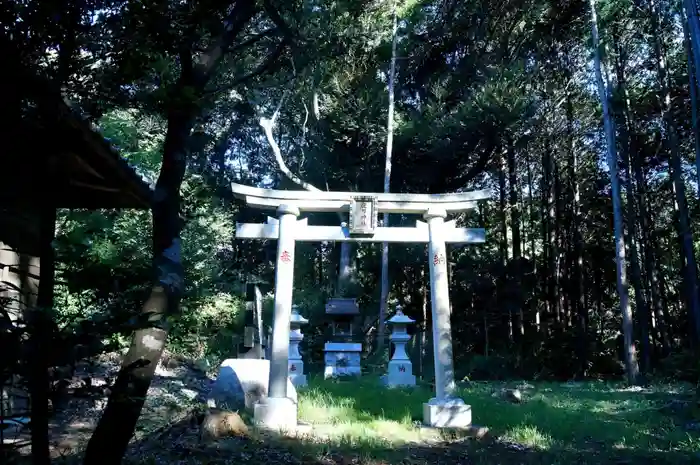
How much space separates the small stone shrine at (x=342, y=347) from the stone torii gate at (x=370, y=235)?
5.00m

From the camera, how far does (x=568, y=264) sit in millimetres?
16078

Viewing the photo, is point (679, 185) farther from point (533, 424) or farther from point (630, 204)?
point (533, 424)

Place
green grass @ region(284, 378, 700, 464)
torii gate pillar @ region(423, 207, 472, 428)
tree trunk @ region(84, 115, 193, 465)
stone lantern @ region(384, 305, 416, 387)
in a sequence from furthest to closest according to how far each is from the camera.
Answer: stone lantern @ region(384, 305, 416, 387) → torii gate pillar @ region(423, 207, 472, 428) → green grass @ region(284, 378, 700, 464) → tree trunk @ region(84, 115, 193, 465)

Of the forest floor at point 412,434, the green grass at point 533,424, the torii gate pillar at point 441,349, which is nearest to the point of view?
the forest floor at point 412,434

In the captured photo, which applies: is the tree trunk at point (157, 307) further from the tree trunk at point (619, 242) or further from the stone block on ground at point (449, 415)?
the tree trunk at point (619, 242)

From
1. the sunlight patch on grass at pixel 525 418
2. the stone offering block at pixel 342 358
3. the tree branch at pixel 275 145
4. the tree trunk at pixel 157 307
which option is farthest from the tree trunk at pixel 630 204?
the tree trunk at pixel 157 307

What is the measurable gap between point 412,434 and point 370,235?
2.15 metres

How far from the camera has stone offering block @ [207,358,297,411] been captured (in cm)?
653

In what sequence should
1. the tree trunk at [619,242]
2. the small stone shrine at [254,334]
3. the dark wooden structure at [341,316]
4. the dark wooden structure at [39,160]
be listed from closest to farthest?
the dark wooden structure at [39,160], the small stone shrine at [254,334], the tree trunk at [619,242], the dark wooden structure at [341,316]

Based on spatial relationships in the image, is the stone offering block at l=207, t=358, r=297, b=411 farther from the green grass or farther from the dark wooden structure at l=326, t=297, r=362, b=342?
the dark wooden structure at l=326, t=297, r=362, b=342

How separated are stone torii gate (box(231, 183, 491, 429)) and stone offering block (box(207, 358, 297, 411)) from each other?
73 cm

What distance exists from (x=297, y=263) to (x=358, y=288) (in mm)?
3420

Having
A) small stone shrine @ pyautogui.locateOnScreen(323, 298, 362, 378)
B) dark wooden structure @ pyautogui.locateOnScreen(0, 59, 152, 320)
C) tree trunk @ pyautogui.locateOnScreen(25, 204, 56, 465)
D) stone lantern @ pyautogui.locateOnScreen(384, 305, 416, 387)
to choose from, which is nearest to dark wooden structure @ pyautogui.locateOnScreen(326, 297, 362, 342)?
small stone shrine @ pyautogui.locateOnScreen(323, 298, 362, 378)

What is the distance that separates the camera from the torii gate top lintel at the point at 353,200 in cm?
649
